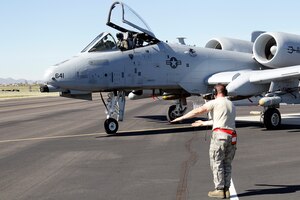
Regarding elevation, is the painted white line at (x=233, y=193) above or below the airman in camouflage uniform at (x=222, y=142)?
below

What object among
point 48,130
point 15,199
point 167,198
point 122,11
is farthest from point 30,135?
point 167,198

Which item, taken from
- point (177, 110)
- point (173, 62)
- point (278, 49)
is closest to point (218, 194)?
point (173, 62)

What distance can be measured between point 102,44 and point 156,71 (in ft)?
7.50

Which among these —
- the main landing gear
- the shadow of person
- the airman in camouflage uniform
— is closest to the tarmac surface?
the shadow of person

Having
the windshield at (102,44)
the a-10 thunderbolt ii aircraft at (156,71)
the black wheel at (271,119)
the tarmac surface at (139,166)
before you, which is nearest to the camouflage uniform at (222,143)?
the tarmac surface at (139,166)

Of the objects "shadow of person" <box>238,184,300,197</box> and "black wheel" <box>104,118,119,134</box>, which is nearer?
A: "shadow of person" <box>238,184,300,197</box>

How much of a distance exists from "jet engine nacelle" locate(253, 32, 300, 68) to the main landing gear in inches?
251

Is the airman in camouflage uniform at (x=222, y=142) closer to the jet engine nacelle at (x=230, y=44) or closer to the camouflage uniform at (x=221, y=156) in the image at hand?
the camouflage uniform at (x=221, y=156)

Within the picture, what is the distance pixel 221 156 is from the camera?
21.8ft

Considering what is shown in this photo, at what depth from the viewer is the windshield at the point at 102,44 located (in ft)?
50.1

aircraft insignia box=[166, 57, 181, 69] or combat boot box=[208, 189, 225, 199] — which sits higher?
aircraft insignia box=[166, 57, 181, 69]

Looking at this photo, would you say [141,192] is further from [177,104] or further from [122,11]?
[177,104]

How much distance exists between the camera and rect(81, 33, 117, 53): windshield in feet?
50.1

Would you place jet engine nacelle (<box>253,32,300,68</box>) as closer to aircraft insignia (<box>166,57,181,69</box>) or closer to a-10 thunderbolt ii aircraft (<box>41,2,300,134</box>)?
a-10 thunderbolt ii aircraft (<box>41,2,300,134</box>)
